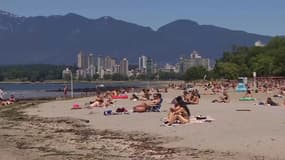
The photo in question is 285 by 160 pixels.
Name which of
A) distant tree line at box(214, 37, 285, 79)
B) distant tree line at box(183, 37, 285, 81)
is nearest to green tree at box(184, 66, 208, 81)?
distant tree line at box(183, 37, 285, 81)

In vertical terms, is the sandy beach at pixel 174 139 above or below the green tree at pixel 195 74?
below

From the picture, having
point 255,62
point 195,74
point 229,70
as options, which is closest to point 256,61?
point 255,62

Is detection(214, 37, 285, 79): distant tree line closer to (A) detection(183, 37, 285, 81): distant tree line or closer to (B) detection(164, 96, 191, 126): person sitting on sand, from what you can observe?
(A) detection(183, 37, 285, 81): distant tree line

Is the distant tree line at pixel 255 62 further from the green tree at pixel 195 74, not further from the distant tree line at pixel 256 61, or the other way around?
the green tree at pixel 195 74

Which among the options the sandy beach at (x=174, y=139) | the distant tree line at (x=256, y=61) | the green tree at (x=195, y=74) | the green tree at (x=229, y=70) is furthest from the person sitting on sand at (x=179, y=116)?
the green tree at (x=195, y=74)

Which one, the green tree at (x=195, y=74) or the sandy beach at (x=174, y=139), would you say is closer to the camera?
the sandy beach at (x=174, y=139)

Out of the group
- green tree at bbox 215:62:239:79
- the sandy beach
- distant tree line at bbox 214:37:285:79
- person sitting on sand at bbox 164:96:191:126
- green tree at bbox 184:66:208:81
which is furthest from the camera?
green tree at bbox 184:66:208:81

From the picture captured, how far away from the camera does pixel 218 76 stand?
14400 centimetres

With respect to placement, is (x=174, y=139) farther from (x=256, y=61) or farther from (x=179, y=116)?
(x=256, y=61)

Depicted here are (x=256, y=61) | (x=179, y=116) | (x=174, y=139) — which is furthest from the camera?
(x=256, y=61)

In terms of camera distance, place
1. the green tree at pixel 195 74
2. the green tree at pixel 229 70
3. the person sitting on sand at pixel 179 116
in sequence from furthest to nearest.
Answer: the green tree at pixel 195 74 → the green tree at pixel 229 70 → the person sitting on sand at pixel 179 116

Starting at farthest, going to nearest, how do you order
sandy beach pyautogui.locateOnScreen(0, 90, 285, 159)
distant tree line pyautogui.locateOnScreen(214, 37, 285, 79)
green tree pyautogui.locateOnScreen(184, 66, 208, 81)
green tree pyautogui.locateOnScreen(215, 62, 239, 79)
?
green tree pyautogui.locateOnScreen(184, 66, 208, 81), green tree pyautogui.locateOnScreen(215, 62, 239, 79), distant tree line pyautogui.locateOnScreen(214, 37, 285, 79), sandy beach pyautogui.locateOnScreen(0, 90, 285, 159)

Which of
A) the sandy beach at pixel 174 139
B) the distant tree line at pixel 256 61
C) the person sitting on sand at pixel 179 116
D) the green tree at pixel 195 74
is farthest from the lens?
the green tree at pixel 195 74

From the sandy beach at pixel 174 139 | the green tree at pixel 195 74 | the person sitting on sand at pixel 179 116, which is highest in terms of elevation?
the green tree at pixel 195 74
